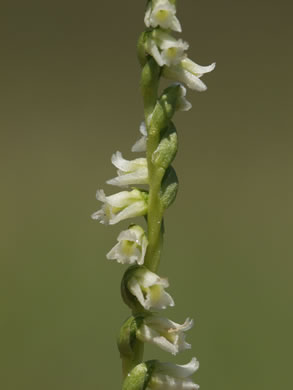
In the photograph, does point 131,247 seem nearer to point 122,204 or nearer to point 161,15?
point 122,204

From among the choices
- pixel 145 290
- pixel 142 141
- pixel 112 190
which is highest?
pixel 112 190

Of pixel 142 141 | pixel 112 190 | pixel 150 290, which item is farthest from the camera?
pixel 112 190

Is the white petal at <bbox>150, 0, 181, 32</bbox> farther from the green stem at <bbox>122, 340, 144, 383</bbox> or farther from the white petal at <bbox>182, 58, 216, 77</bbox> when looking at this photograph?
the green stem at <bbox>122, 340, 144, 383</bbox>

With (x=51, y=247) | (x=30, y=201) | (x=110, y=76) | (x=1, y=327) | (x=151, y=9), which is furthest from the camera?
(x=110, y=76)

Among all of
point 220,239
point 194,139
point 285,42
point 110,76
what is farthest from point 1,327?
point 285,42

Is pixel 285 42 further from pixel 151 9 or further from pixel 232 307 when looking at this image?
pixel 151 9

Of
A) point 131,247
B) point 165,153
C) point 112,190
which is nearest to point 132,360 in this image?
point 131,247

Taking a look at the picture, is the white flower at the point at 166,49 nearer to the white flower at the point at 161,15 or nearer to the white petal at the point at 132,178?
the white flower at the point at 161,15
